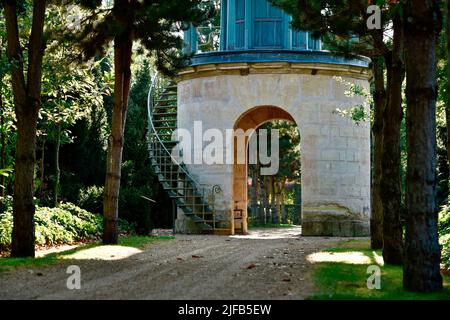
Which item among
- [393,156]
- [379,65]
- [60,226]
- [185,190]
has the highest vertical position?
[379,65]

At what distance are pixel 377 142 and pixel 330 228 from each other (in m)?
7.60

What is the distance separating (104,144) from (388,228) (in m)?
14.1

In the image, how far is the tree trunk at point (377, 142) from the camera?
542 inches

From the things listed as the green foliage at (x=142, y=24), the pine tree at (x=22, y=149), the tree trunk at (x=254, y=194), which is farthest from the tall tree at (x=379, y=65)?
the tree trunk at (x=254, y=194)

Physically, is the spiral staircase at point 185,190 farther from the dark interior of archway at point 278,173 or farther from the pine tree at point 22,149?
the dark interior of archway at point 278,173

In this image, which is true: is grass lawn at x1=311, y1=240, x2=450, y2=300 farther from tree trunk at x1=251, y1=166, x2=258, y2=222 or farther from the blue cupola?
tree trunk at x1=251, y1=166, x2=258, y2=222

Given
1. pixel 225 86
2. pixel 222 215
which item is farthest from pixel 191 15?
pixel 222 215

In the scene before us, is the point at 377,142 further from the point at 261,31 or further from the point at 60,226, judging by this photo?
the point at 261,31

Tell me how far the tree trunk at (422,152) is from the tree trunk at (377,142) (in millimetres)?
5438

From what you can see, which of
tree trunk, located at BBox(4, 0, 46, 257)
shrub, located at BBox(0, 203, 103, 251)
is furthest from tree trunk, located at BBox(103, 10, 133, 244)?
tree trunk, located at BBox(4, 0, 46, 257)

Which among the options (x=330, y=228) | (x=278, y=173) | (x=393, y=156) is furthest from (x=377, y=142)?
(x=278, y=173)

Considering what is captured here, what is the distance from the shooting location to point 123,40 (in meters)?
14.7

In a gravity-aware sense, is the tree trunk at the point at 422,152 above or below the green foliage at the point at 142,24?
below
